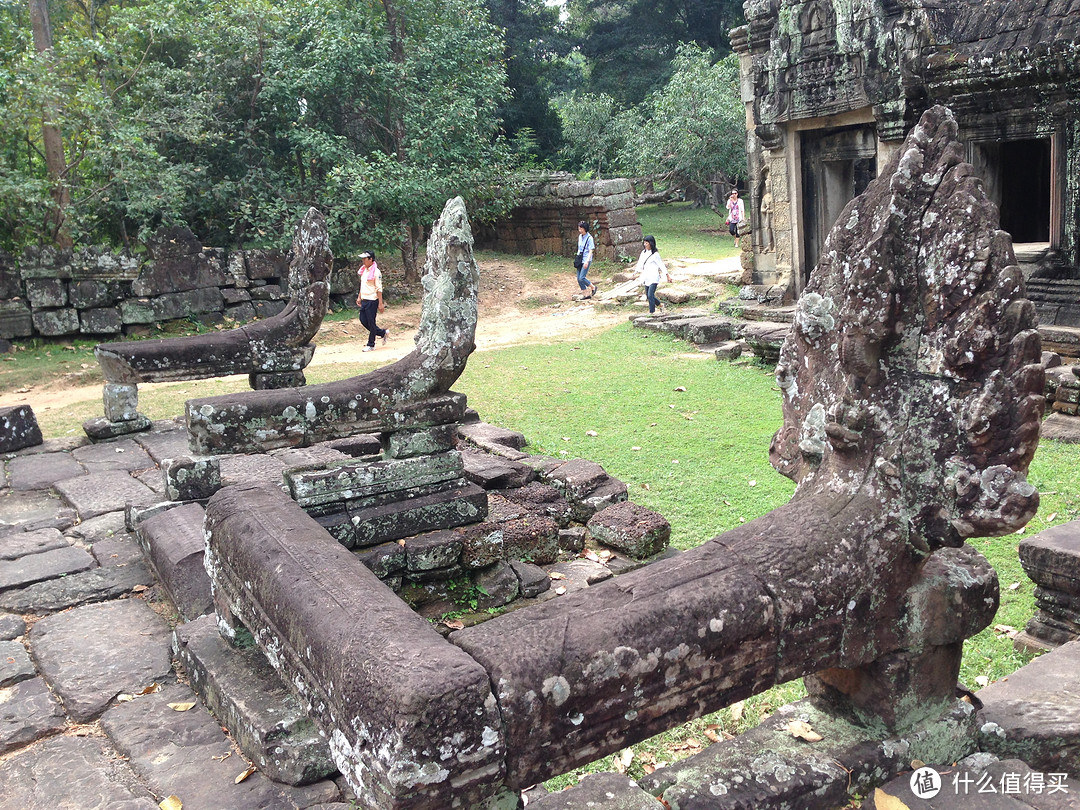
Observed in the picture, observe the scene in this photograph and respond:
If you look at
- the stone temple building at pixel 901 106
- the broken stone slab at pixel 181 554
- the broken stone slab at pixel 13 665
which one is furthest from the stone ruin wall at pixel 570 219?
the broken stone slab at pixel 13 665

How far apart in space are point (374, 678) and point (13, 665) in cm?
309

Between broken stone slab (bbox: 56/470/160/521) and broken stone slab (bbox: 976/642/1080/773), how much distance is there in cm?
533

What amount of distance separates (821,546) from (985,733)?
880mm

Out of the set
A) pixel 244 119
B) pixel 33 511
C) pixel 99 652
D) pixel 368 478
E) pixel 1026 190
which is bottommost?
pixel 99 652

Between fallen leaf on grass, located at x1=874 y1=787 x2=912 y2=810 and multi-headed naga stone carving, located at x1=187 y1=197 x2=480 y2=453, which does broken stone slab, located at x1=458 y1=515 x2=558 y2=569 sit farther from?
fallen leaf on grass, located at x1=874 y1=787 x2=912 y2=810

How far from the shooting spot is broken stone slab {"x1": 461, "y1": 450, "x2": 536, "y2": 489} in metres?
6.26

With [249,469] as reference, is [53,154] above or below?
above

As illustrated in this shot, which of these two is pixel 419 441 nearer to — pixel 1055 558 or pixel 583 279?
pixel 1055 558

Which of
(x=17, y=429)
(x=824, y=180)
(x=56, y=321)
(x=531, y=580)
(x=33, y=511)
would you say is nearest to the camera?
(x=531, y=580)

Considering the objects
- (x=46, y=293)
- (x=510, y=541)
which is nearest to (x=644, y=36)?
(x=46, y=293)

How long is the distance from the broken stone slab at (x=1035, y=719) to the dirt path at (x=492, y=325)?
10101mm

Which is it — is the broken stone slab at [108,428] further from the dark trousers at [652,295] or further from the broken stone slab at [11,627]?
the dark trousers at [652,295]

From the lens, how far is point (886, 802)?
7.79ft

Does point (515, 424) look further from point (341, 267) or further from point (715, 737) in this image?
point (341, 267)
